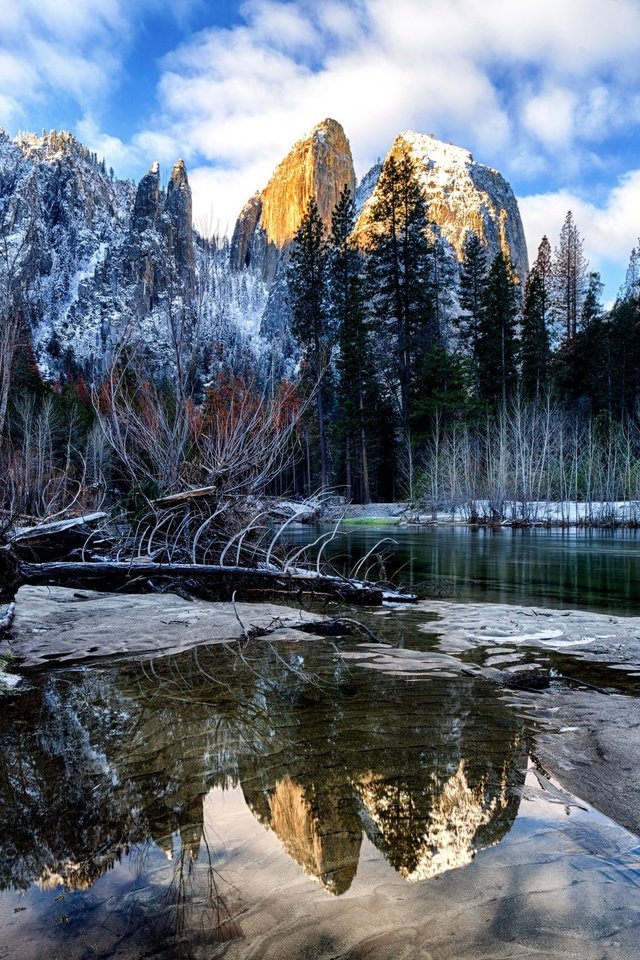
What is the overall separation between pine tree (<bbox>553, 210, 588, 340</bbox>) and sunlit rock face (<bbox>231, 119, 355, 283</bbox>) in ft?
159

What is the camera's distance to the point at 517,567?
10.6 metres

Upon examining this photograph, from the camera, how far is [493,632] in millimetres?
4961

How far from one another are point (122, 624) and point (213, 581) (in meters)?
2.06

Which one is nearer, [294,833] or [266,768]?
[294,833]

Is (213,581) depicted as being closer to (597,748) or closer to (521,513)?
(597,748)

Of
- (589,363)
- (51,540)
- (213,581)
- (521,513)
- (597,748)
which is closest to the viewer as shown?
(597,748)

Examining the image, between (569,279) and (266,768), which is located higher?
(569,279)

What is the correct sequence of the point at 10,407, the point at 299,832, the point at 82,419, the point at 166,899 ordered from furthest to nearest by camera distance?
the point at 82,419
the point at 10,407
the point at 299,832
the point at 166,899

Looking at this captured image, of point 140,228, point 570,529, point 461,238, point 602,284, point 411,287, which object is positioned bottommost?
point 570,529

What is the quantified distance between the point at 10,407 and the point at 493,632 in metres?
31.1

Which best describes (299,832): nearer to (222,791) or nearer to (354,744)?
(222,791)

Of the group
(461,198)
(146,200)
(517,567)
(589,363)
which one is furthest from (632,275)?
(146,200)


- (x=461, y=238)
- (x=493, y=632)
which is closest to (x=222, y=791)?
(x=493, y=632)

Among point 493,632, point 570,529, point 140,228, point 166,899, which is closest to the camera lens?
point 166,899
